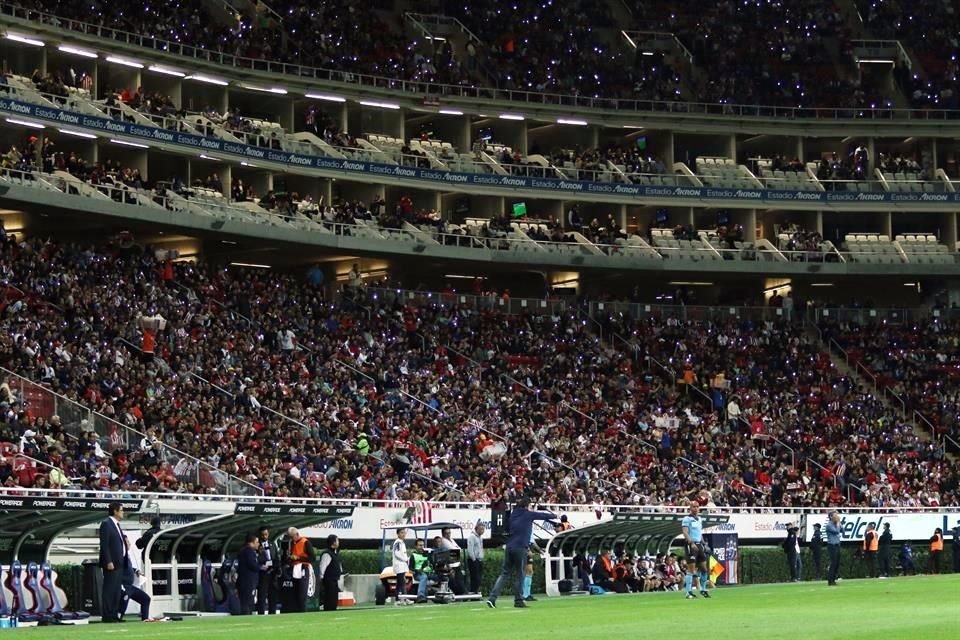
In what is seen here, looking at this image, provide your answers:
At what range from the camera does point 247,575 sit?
2766 centimetres

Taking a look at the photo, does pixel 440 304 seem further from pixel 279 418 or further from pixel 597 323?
pixel 279 418

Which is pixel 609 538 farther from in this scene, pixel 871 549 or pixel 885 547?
pixel 885 547

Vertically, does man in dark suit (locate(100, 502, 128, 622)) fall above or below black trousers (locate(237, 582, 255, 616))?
above

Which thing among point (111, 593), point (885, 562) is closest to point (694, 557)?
point (111, 593)

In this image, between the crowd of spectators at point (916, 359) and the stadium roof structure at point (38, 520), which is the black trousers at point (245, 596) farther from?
the crowd of spectators at point (916, 359)

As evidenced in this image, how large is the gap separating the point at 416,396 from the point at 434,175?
578 inches

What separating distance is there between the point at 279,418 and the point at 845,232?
34995mm

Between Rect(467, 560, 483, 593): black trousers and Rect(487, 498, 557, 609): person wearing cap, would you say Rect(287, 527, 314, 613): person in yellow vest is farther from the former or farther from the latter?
Rect(467, 560, 483, 593): black trousers

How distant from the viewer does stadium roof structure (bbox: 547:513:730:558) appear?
3659 cm

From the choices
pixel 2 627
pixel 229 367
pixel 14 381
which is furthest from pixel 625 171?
pixel 2 627

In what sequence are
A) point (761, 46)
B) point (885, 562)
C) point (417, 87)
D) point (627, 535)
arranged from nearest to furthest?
point (627, 535) → point (885, 562) → point (417, 87) → point (761, 46)

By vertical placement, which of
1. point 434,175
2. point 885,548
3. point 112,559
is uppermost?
point 434,175

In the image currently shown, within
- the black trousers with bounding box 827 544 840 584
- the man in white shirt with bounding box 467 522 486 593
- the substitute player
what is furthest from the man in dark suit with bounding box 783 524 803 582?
the man in white shirt with bounding box 467 522 486 593

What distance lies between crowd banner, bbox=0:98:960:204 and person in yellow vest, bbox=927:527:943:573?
21972mm
